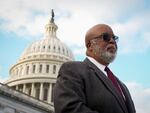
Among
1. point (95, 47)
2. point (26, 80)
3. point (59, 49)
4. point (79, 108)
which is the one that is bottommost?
point (79, 108)

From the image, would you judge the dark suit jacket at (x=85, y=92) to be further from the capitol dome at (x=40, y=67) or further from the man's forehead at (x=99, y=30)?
the capitol dome at (x=40, y=67)

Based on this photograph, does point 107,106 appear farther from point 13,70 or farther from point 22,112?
point 13,70

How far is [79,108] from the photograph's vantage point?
442 cm

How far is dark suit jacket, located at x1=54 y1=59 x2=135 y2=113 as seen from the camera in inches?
177

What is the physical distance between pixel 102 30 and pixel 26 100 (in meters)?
47.8

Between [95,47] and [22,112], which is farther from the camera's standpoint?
[22,112]

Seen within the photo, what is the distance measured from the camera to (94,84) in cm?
480

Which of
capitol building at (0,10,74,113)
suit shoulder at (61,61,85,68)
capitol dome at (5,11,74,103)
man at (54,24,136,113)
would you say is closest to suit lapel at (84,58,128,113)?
man at (54,24,136,113)

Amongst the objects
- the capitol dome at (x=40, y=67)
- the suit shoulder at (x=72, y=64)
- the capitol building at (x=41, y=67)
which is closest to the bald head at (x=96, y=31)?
the suit shoulder at (x=72, y=64)

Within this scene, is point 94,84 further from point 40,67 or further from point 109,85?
point 40,67

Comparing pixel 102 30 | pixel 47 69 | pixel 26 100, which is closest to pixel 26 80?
pixel 47 69

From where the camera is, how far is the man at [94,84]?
452 centimetres

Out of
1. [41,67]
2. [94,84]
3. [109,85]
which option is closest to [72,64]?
[94,84]

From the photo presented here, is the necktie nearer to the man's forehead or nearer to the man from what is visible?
the man
